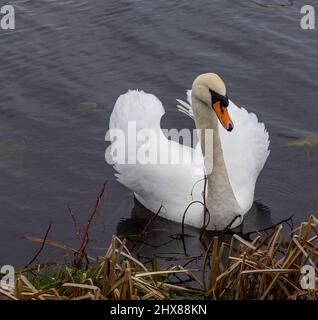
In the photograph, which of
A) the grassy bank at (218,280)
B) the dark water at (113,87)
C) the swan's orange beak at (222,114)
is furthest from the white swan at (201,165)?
the grassy bank at (218,280)

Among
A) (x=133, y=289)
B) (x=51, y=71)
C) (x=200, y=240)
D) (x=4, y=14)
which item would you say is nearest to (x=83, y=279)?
(x=133, y=289)

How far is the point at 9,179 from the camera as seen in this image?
9.30 meters

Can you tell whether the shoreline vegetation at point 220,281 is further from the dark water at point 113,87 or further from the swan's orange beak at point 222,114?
the dark water at point 113,87

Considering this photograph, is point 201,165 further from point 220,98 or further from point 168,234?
point 220,98

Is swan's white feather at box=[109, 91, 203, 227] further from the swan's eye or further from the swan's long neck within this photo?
the swan's eye

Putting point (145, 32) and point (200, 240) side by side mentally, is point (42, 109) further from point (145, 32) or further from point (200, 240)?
point (200, 240)

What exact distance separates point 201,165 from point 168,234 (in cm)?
79

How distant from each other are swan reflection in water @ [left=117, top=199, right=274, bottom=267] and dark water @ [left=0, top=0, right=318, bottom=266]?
1.5 inches

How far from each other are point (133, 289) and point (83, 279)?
0.47 m

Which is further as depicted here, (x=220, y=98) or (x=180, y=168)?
(x=180, y=168)

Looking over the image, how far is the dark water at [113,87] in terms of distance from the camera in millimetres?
8836

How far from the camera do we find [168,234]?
8367 millimetres

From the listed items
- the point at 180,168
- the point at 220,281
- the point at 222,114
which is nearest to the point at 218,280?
the point at 220,281

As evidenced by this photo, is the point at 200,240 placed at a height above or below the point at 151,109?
below
